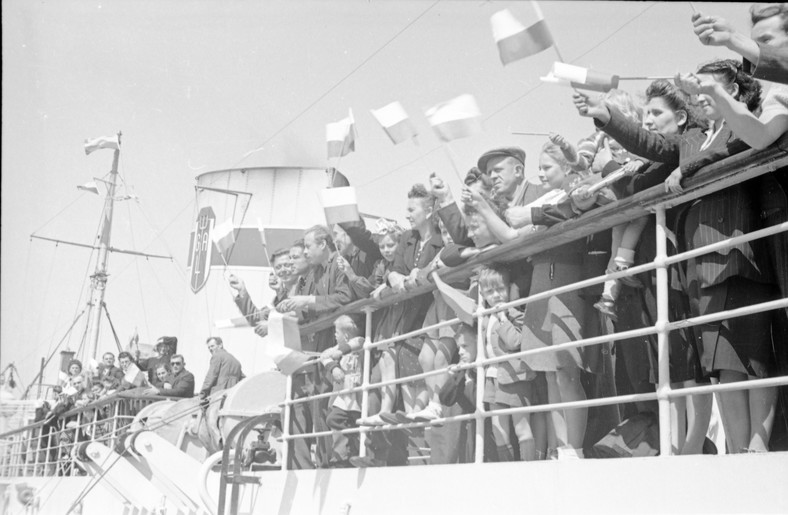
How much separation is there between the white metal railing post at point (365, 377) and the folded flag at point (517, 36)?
203 cm

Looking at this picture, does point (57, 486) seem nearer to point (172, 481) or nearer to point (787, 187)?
point (172, 481)

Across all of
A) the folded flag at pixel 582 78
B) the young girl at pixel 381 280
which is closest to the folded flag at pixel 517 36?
the folded flag at pixel 582 78

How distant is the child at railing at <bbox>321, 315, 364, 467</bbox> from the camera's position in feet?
16.4

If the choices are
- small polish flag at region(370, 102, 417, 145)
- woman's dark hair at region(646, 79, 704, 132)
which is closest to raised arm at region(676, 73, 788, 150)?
→ woman's dark hair at region(646, 79, 704, 132)

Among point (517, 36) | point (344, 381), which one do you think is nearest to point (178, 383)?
point (344, 381)

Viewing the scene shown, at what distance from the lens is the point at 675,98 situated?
3211mm

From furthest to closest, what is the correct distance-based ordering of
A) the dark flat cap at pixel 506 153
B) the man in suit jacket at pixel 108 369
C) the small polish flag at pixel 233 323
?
the man in suit jacket at pixel 108 369
the small polish flag at pixel 233 323
the dark flat cap at pixel 506 153

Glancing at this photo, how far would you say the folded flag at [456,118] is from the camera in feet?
11.4

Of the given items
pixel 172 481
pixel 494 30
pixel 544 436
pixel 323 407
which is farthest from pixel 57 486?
pixel 494 30

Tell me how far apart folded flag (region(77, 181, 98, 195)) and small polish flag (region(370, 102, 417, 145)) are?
488 centimetres

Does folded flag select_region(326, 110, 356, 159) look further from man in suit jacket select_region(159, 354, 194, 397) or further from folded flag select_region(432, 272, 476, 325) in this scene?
man in suit jacket select_region(159, 354, 194, 397)

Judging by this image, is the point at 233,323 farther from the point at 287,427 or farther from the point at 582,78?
the point at 582,78

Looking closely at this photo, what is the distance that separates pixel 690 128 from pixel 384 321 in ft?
7.07

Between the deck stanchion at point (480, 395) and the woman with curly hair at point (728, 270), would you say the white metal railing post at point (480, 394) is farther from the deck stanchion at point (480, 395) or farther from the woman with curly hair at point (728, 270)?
the woman with curly hair at point (728, 270)
